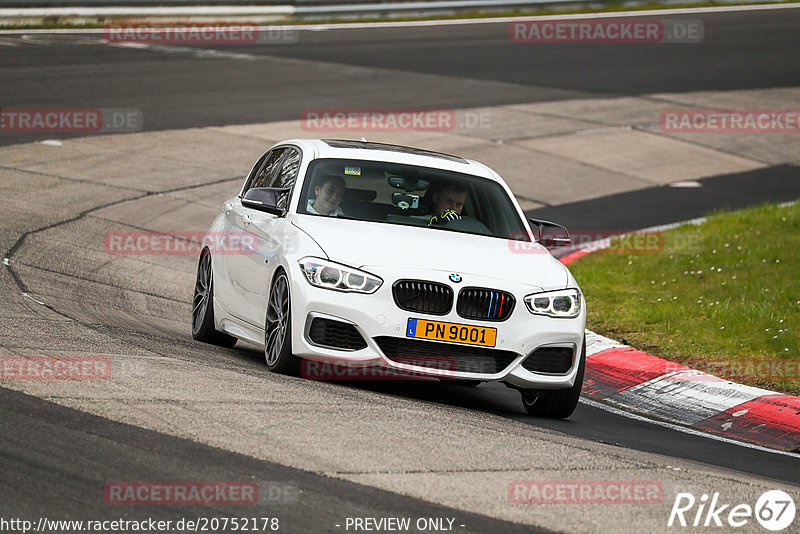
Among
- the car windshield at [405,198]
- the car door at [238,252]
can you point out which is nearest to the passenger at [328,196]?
the car windshield at [405,198]

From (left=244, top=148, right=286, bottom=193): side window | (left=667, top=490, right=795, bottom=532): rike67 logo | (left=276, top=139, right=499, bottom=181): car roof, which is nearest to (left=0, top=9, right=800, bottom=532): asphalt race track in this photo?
(left=667, top=490, right=795, bottom=532): rike67 logo

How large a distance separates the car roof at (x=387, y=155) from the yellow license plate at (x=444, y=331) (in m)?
1.92

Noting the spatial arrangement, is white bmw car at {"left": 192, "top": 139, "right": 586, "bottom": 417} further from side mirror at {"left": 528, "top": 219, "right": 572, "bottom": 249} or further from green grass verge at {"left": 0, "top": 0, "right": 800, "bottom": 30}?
green grass verge at {"left": 0, "top": 0, "right": 800, "bottom": 30}

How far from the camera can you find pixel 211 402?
677 centimetres

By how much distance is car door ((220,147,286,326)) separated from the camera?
9.20m

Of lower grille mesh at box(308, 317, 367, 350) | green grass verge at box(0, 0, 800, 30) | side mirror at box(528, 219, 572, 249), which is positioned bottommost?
lower grille mesh at box(308, 317, 367, 350)

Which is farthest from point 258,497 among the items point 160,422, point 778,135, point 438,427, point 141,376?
point 778,135

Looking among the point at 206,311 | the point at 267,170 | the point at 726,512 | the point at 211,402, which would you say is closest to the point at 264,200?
the point at 267,170

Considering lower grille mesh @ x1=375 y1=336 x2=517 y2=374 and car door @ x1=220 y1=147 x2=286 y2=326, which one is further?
car door @ x1=220 y1=147 x2=286 y2=326

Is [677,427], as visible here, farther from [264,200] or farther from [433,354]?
[264,200]

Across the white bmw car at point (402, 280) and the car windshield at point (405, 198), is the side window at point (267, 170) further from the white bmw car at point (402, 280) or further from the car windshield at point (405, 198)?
the car windshield at point (405, 198)

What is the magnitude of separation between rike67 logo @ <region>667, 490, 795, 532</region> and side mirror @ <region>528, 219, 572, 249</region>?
3402 mm

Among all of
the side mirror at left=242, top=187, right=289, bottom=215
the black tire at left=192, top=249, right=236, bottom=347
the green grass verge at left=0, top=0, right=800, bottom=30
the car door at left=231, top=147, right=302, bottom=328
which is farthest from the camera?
the green grass verge at left=0, top=0, right=800, bottom=30

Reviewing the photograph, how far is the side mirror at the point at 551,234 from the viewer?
9.18 metres
